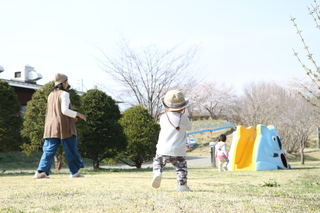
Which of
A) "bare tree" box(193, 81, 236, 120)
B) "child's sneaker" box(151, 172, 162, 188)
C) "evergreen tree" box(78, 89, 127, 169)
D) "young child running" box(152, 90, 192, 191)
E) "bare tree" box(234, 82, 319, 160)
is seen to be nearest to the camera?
"child's sneaker" box(151, 172, 162, 188)

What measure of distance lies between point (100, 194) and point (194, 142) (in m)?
31.7

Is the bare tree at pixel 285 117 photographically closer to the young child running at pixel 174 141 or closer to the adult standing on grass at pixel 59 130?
the adult standing on grass at pixel 59 130

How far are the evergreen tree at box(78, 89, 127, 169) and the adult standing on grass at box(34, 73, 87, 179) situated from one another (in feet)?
16.3

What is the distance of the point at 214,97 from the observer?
52.8 m

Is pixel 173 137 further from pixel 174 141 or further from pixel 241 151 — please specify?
pixel 241 151

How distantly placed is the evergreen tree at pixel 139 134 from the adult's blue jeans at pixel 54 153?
625 cm

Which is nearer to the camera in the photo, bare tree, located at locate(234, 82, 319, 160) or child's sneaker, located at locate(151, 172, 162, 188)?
child's sneaker, located at locate(151, 172, 162, 188)

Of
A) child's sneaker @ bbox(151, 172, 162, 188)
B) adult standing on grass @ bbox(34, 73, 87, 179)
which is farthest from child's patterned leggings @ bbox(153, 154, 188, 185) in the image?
adult standing on grass @ bbox(34, 73, 87, 179)

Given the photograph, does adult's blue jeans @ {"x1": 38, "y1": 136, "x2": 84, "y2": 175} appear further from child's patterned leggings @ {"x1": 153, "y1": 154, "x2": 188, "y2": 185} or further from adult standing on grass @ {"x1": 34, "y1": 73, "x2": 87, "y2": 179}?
child's patterned leggings @ {"x1": 153, "y1": 154, "x2": 188, "y2": 185}

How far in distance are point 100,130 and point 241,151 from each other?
4536 mm

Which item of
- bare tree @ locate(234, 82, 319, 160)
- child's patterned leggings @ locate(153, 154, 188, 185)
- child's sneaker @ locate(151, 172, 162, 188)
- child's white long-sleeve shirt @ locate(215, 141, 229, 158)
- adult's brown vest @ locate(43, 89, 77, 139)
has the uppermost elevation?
bare tree @ locate(234, 82, 319, 160)

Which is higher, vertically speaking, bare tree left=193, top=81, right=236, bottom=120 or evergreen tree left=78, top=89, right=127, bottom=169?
bare tree left=193, top=81, right=236, bottom=120

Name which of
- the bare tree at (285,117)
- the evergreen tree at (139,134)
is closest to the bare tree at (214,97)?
the bare tree at (285,117)

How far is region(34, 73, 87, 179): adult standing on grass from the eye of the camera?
7070 millimetres
